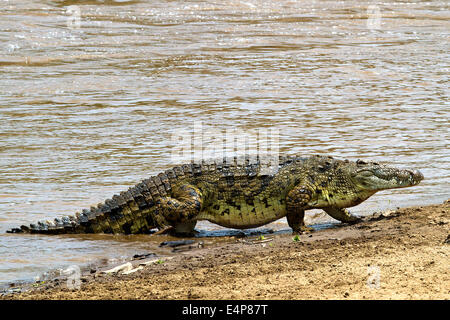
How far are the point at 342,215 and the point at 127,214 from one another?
2.15 meters

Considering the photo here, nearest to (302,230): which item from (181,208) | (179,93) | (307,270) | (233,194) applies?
(233,194)

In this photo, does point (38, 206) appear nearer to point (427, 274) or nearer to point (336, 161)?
point (336, 161)

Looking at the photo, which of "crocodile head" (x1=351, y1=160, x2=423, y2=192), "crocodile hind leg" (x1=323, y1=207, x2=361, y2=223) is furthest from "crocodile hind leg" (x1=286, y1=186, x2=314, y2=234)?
"crocodile head" (x1=351, y1=160, x2=423, y2=192)

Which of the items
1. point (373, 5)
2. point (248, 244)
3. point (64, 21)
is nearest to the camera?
point (248, 244)

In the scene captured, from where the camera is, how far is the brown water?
8.91 m

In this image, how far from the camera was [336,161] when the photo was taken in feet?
25.6

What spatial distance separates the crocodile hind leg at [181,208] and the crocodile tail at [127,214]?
105 millimetres

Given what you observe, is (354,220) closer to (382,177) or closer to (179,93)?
(382,177)

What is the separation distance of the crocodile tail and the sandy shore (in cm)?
97

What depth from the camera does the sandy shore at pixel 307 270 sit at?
4918mm

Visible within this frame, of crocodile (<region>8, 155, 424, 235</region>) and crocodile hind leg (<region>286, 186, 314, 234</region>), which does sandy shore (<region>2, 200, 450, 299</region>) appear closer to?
Result: crocodile hind leg (<region>286, 186, 314, 234</region>)

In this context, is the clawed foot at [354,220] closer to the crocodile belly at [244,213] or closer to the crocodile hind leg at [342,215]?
the crocodile hind leg at [342,215]

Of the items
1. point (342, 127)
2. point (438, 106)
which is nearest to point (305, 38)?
point (438, 106)

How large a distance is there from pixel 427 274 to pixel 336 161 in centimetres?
284
